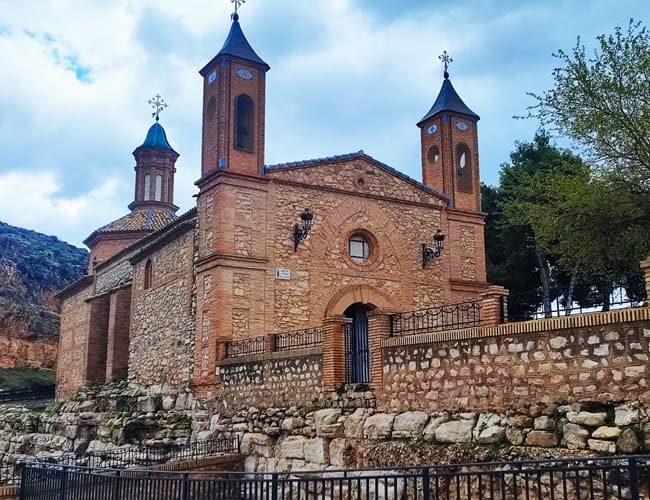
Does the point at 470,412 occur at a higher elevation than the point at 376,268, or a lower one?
lower

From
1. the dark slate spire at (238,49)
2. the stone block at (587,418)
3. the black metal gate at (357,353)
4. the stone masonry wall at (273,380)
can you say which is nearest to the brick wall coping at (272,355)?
the stone masonry wall at (273,380)

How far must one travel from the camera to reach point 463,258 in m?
21.8

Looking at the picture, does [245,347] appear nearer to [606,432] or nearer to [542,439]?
[542,439]

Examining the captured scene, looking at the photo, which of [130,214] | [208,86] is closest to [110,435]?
[208,86]

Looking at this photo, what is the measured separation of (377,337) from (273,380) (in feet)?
11.5

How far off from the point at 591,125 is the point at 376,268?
7533mm

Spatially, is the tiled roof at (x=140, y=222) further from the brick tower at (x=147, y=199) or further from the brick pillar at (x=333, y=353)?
the brick pillar at (x=333, y=353)

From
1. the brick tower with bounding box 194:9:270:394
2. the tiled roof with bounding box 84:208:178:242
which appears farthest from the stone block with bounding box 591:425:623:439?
the tiled roof with bounding box 84:208:178:242

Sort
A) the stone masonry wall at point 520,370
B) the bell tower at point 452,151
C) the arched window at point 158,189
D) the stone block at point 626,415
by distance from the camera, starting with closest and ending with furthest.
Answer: the stone block at point 626,415 < the stone masonry wall at point 520,370 < the bell tower at point 452,151 < the arched window at point 158,189

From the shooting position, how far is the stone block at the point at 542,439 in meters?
8.93

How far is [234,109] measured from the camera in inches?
743

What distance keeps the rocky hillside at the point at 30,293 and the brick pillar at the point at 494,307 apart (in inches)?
1831

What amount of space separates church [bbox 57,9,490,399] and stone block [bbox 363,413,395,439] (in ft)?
10.1

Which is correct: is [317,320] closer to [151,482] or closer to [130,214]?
[151,482]
